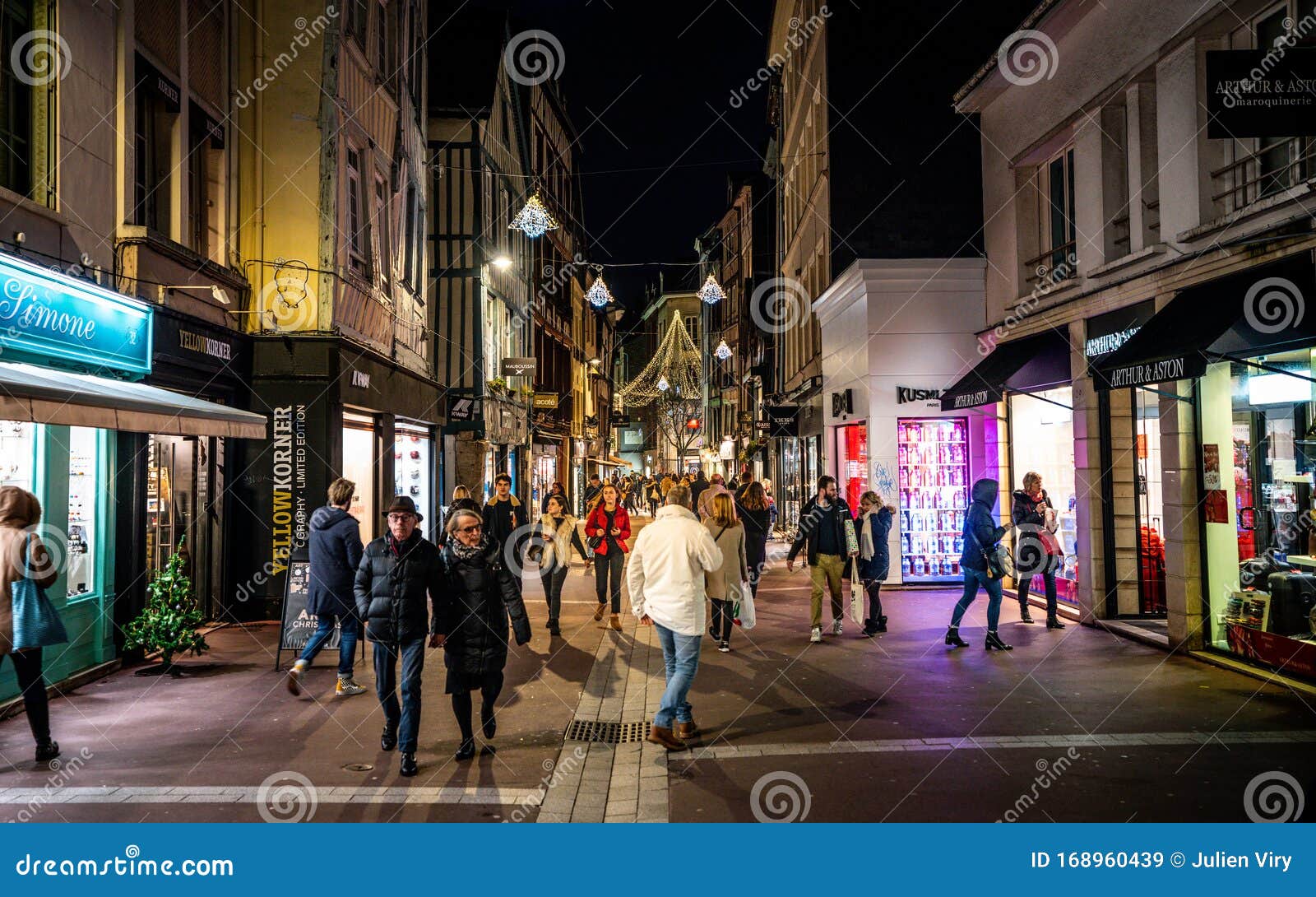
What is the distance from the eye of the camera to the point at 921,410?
54.3ft

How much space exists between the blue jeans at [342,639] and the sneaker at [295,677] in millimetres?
129

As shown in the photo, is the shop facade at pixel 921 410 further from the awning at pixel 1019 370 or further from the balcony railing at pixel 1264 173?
the balcony railing at pixel 1264 173

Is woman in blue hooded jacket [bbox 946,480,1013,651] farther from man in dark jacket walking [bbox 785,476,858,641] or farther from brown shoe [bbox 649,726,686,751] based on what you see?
brown shoe [bbox 649,726,686,751]

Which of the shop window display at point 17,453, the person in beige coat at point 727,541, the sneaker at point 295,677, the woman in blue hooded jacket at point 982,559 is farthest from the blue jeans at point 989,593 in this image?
the shop window display at point 17,453

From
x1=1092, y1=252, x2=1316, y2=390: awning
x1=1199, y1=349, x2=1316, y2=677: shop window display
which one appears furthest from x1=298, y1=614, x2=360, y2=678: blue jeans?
x1=1199, y1=349, x2=1316, y2=677: shop window display

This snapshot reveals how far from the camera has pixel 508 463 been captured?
1212 inches

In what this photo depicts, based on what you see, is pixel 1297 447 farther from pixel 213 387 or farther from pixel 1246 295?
pixel 213 387

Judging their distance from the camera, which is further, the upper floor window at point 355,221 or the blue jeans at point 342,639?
the upper floor window at point 355,221

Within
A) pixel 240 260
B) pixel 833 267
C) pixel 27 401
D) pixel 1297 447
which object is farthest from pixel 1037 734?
pixel 833 267

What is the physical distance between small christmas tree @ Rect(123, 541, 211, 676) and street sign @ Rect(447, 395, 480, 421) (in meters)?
13.4

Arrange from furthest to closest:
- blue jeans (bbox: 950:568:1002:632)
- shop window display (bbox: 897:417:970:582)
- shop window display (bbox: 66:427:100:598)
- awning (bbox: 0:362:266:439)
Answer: shop window display (bbox: 897:417:970:582)
blue jeans (bbox: 950:568:1002:632)
shop window display (bbox: 66:427:100:598)
awning (bbox: 0:362:266:439)

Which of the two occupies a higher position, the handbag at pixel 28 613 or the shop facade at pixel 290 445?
the shop facade at pixel 290 445

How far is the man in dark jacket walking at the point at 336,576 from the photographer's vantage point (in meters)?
8.77

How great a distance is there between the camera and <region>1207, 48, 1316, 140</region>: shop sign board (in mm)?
6949
